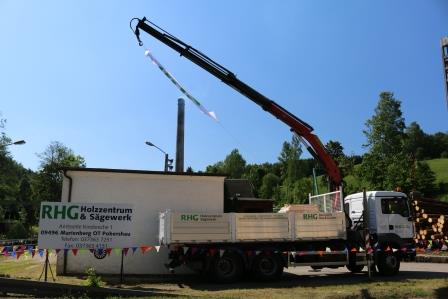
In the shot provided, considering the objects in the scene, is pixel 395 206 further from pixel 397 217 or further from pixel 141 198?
pixel 141 198

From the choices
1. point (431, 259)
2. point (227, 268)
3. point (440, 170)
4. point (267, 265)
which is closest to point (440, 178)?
point (440, 170)

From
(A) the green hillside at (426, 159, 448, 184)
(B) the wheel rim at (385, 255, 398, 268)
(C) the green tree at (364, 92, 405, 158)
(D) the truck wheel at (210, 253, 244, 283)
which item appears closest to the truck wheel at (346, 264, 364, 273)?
(B) the wheel rim at (385, 255, 398, 268)

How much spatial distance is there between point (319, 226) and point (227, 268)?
3.73 m

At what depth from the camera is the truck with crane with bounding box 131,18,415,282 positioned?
1580cm

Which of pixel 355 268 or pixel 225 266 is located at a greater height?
pixel 225 266

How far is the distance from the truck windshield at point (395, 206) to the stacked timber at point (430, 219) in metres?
7.82

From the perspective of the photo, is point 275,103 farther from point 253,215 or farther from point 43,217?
point 43,217

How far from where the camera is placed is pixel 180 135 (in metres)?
33.2

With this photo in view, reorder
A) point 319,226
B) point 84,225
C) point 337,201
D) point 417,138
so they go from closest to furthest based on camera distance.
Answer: point 84,225
point 319,226
point 337,201
point 417,138

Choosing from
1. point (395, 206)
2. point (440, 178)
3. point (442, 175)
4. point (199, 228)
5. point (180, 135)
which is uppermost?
point (442, 175)

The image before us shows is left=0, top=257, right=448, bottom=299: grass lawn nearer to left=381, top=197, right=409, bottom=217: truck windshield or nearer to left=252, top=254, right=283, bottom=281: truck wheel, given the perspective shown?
left=252, top=254, right=283, bottom=281: truck wheel

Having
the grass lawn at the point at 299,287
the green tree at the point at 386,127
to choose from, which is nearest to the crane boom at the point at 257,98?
the grass lawn at the point at 299,287

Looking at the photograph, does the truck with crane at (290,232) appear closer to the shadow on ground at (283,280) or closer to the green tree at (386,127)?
the shadow on ground at (283,280)

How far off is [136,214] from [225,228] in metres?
4.20
